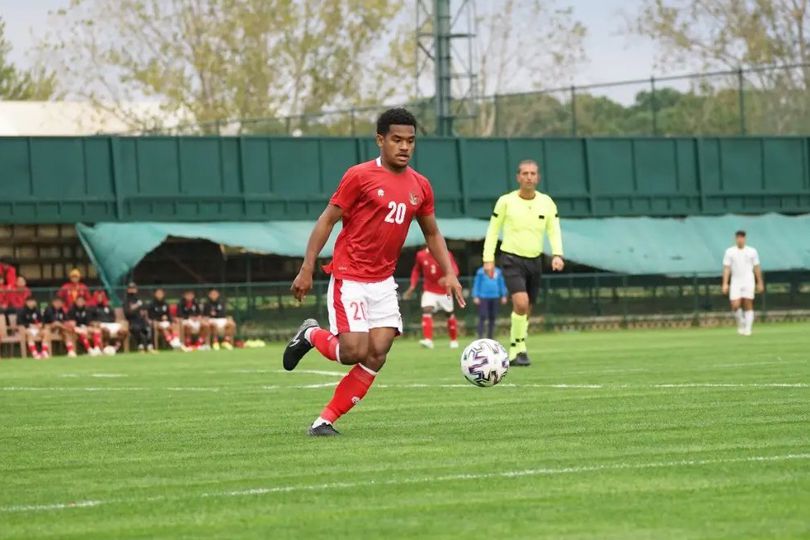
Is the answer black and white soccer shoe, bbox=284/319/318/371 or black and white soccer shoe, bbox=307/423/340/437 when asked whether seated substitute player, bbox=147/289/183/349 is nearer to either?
black and white soccer shoe, bbox=284/319/318/371

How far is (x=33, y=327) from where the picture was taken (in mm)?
32656

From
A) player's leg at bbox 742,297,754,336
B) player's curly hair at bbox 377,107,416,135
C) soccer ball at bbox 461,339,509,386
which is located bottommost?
player's leg at bbox 742,297,754,336

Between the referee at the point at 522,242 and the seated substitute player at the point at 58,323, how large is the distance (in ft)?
47.2

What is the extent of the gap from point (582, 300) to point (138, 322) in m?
11.4

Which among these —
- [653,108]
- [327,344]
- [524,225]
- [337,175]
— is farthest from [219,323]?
[327,344]

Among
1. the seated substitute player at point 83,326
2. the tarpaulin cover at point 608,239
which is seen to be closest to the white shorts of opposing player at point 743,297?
the tarpaulin cover at point 608,239

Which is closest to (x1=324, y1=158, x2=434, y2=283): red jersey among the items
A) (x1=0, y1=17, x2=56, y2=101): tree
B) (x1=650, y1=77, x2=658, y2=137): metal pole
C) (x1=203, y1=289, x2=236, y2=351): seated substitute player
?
(x1=203, y1=289, x2=236, y2=351): seated substitute player

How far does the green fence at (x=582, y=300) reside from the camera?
120 feet

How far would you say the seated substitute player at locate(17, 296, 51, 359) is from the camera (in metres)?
32.5

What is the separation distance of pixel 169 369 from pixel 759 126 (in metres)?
30.4

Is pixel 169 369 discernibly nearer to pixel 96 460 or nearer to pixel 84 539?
pixel 96 460

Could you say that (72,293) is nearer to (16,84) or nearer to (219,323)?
(219,323)

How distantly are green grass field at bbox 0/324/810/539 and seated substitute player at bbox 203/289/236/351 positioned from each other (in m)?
16.2

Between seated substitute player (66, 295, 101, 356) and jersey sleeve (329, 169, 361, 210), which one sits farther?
seated substitute player (66, 295, 101, 356)
